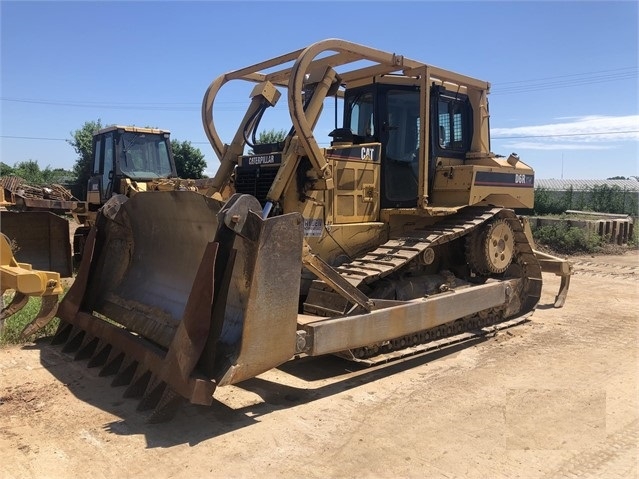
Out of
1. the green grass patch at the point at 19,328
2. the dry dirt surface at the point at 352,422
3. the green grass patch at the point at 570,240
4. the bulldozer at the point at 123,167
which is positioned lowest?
the dry dirt surface at the point at 352,422

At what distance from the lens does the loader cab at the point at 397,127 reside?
6418 mm

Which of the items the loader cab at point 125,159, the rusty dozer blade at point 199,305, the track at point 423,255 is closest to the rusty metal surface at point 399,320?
the track at point 423,255

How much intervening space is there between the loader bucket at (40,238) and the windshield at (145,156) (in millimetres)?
4381

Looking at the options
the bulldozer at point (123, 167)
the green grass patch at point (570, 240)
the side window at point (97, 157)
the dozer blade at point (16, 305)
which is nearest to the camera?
the dozer blade at point (16, 305)

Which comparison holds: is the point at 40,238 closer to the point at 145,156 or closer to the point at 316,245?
the point at 316,245

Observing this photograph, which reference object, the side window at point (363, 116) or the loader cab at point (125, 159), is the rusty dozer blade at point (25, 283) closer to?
the side window at point (363, 116)

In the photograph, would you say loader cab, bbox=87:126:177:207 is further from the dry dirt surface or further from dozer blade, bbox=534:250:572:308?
dozer blade, bbox=534:250:572:308

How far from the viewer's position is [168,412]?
3.88 metres

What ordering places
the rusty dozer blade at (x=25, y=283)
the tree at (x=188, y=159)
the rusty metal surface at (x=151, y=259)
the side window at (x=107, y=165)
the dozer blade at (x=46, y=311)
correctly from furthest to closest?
the tree at (x=188, y=159)
the side window at (x=107, y=165)
the rusty metal surface at (x=151, y=259)
the dozer blade at (x=46, y=311)
the rusty dozer blade at (x=25, y=283)

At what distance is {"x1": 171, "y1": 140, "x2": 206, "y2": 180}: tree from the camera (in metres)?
28.9

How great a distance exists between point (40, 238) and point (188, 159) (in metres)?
22.4

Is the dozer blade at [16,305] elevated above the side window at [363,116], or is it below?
below

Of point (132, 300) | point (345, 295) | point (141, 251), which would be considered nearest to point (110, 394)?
point (132, 300)

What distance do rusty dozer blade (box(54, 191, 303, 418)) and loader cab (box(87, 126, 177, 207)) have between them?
7.03 meters
